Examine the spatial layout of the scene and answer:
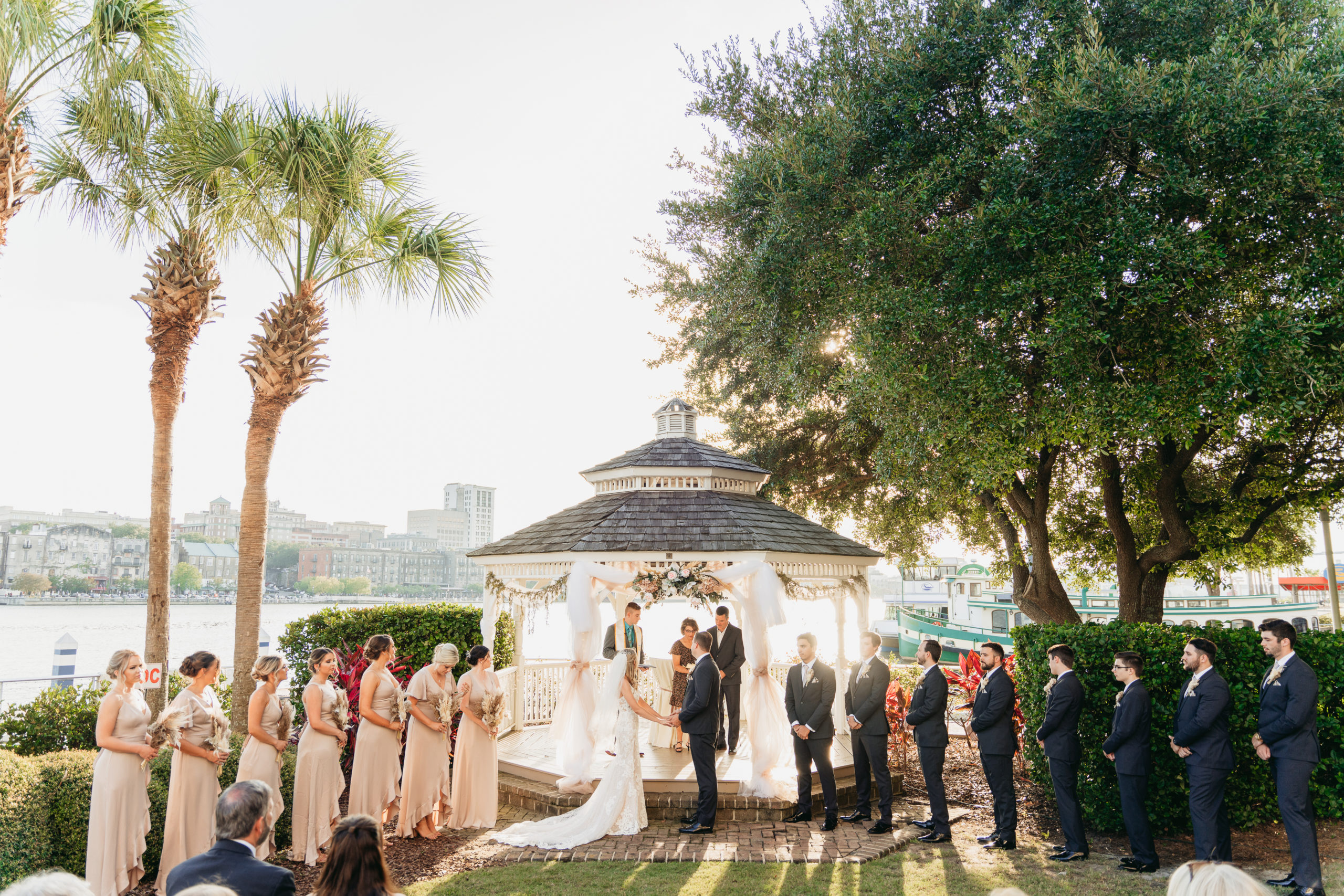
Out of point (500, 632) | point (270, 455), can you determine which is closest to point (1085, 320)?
point (500, 632)

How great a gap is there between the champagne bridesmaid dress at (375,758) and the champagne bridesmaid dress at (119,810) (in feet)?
6.16

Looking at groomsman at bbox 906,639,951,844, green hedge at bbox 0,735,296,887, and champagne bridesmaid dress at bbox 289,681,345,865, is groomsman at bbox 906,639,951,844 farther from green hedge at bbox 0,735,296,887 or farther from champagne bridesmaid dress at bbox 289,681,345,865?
green hedge at bbox 0,735,296,887

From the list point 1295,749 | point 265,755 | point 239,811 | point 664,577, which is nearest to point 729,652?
point 664,577

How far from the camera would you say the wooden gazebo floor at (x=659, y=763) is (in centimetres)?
939

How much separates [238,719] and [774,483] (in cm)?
1042

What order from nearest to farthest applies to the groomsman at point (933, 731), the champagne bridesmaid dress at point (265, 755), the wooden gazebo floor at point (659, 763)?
the champagne bridesmaid dress at point (265, 755)
the groomsman at point (933, 731)
the wooden gazebo floor at point (659, 763)

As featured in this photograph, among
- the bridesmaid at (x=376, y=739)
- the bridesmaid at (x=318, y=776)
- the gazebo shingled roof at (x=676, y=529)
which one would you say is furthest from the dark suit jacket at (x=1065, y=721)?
the bridesmaid at (x=318, y=776)

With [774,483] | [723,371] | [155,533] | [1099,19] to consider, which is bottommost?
[155,533]

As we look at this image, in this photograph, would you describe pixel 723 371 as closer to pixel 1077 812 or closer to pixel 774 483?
pixel 774 483

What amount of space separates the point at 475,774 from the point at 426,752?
727mm

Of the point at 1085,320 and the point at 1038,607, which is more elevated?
the point at 1085,320

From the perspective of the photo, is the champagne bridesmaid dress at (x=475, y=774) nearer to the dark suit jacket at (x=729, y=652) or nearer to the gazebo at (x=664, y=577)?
the gazebo at (x=664, y=577)

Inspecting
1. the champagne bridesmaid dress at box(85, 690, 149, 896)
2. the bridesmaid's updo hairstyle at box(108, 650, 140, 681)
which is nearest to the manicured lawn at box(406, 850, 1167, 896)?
the champagne bridesmaid dress at box(85, 690, 149, 896)

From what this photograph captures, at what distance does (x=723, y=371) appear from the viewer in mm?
16469
